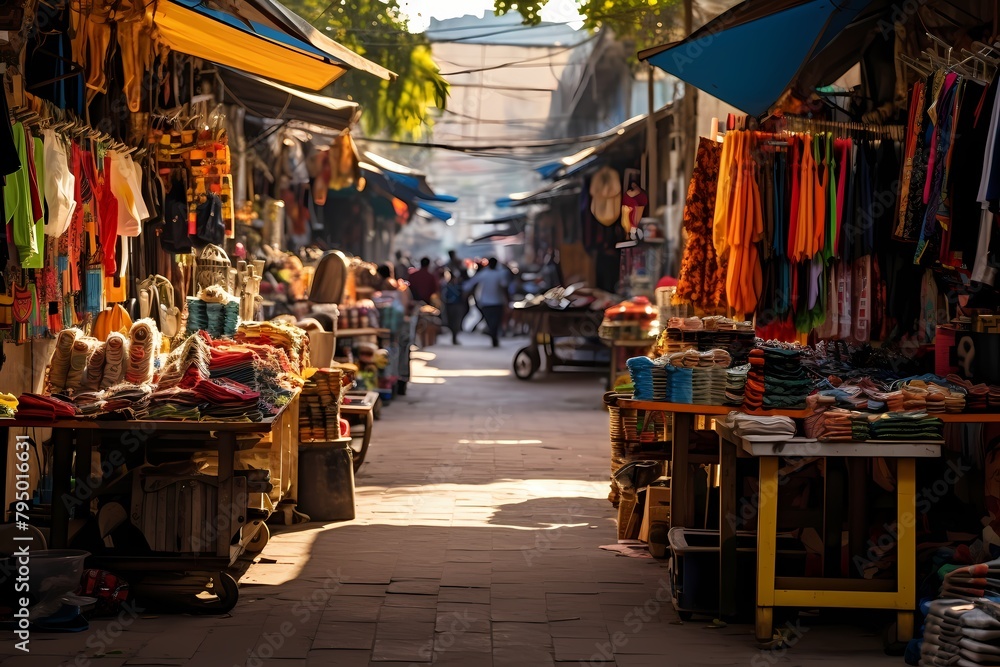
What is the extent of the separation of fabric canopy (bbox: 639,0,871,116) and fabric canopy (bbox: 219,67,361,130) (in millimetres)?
5081

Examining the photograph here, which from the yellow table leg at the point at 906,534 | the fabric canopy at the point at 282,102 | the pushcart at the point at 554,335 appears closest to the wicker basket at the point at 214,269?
the fabric canopy at the point at 282,102

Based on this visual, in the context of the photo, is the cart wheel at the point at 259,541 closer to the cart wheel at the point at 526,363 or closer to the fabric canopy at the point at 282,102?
the fabric canopy at the point at 282,102

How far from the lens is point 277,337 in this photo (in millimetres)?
8766

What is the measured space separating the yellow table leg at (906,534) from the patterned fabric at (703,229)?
139 inches

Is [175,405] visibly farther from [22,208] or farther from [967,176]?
[967,176]

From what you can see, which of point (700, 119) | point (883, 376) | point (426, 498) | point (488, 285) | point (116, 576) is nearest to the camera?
point (116, 576)

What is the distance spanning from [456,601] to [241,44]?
4.95 meters

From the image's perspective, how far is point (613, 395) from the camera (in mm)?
7727

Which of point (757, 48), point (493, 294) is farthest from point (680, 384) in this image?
point (493, 294)

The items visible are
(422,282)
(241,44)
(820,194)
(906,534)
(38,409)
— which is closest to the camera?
(906,534)

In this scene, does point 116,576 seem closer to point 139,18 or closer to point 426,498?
point 426,498

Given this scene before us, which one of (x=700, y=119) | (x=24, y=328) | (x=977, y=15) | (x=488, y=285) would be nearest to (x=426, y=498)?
(x=24, y=328)

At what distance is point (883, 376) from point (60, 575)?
14.8 feet

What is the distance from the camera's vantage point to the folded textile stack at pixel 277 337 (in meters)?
8.70
